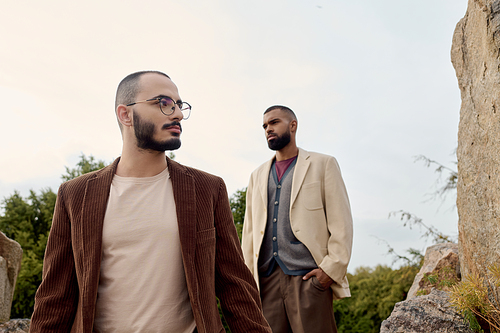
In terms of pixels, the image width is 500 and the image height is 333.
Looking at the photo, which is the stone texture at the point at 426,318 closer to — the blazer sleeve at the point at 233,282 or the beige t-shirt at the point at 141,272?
the blazer sleeve at the point at 233,282

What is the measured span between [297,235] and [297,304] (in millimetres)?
641

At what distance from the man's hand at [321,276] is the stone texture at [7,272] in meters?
3.07

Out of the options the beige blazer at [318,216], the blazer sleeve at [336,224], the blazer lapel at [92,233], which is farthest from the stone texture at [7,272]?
the blazer sleeve at [336,224]

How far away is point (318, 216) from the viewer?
14.3ft

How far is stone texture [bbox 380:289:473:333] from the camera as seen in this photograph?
12.9ft

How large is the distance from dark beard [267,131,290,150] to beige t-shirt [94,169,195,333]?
2498 mm

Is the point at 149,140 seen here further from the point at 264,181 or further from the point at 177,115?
the point at 264,181

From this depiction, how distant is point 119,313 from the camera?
2.21 meters

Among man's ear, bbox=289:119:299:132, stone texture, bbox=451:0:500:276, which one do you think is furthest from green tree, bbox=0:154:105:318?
stone texture, bbox=451:0:500:276

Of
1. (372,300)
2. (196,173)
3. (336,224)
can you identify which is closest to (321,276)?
(336,224)

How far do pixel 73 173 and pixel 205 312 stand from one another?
19.6 feet

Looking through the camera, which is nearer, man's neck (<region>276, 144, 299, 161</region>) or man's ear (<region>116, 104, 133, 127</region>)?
man's ear (<region>116, 104, 133, 127</region>)

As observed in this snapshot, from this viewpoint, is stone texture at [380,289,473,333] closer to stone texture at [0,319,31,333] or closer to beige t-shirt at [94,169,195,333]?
beige t-shirt at [94,169,195,333]

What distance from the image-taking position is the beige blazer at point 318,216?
4.18 meters
